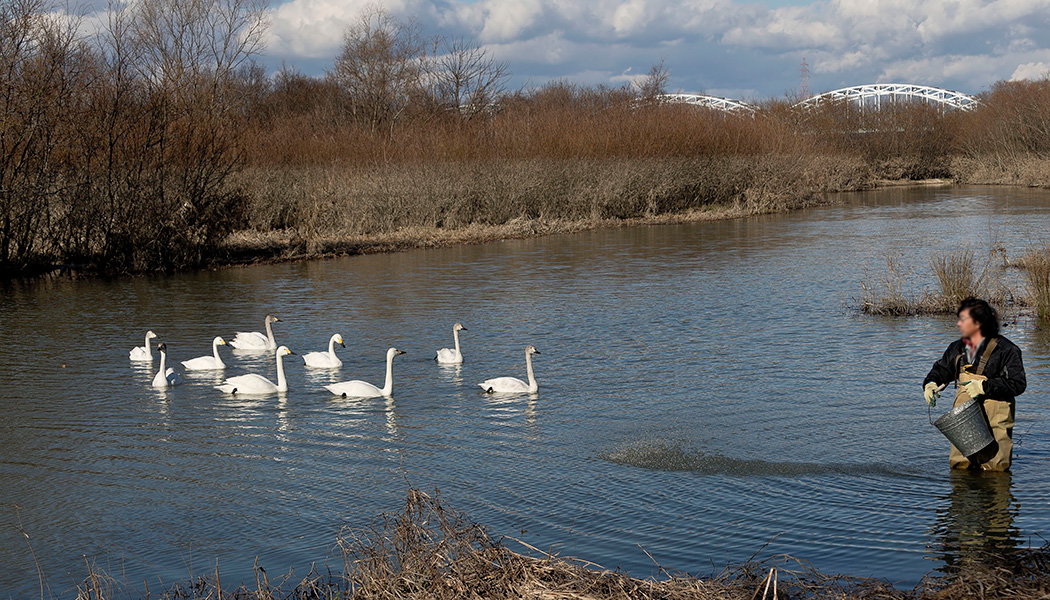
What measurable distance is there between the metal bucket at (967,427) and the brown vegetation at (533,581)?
→ 4.85ft

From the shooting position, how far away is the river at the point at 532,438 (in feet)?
23.4

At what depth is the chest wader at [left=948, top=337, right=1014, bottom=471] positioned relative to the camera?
7.34 metres

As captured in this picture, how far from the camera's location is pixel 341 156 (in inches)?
1401

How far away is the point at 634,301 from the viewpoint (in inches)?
759

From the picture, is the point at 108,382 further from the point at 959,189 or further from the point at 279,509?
the point at 959,189

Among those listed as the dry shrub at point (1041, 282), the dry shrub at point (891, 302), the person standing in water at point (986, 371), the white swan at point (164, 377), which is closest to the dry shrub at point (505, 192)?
the white swan at point (164, 377)

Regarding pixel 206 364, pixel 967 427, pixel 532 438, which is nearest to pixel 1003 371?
pixel 967 427

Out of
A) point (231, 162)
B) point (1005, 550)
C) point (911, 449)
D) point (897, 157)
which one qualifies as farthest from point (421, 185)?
point (897, 157)

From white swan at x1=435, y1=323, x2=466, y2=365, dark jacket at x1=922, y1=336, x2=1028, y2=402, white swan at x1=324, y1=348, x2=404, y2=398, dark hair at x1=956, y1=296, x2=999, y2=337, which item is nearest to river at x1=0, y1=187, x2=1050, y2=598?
white swan at x1=324, y1=348, x2=404, y2=398

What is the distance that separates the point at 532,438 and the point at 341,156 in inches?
1075

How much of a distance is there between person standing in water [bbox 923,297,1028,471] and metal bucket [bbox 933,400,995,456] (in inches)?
3.0

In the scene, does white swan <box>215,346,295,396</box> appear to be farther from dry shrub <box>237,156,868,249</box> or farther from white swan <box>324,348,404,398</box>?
dry shrub <box>237,156,868,249</box>

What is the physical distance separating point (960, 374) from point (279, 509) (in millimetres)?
5485

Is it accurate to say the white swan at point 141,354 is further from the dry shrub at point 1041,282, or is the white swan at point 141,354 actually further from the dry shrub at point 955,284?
the dry shrub at point 1041,282
